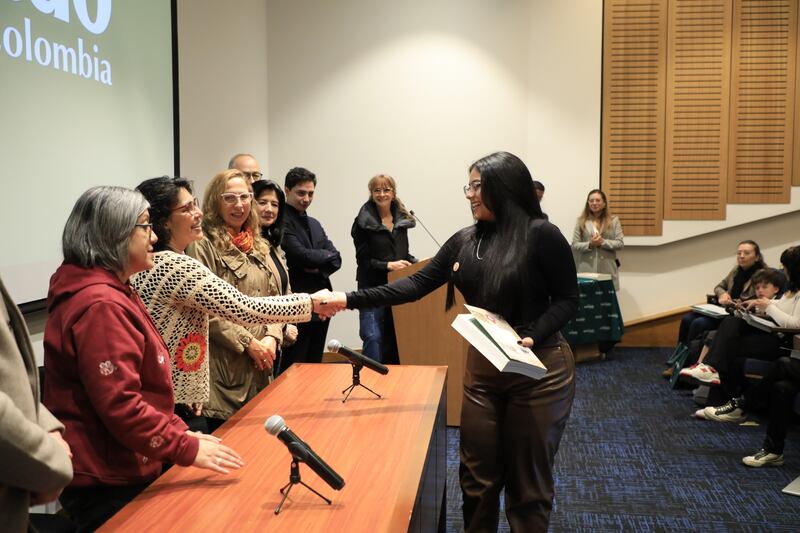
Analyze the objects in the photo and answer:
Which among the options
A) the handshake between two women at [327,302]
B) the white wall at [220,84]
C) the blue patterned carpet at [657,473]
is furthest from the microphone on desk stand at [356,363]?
the white wall at [220,84]

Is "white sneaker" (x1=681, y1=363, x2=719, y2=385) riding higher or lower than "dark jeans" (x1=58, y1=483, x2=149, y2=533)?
lower

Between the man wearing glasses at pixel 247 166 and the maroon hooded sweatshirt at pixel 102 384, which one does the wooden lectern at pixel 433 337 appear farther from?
the maroon hooded sweatshirt at pixel 102 384

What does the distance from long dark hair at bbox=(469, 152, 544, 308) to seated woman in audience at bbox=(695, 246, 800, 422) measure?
2.90m

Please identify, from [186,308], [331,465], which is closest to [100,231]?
[186,308]

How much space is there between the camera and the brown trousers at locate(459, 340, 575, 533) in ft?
7.70

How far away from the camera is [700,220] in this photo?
23.2 ft

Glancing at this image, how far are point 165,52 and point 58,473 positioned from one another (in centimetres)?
380

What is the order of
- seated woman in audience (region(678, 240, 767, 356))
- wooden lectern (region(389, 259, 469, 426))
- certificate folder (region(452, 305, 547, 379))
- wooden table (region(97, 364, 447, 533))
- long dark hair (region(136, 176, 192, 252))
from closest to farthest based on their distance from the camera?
wooden table (region(97, 364, 447, 533)), certificate folder (region(452, 305, 547, 379)), long dark hair (region(136, 176, 192, 252)), wooden lectern (region(389, 259, 469, 426)), seated woman in audience (region(678, 240, 767, 356))

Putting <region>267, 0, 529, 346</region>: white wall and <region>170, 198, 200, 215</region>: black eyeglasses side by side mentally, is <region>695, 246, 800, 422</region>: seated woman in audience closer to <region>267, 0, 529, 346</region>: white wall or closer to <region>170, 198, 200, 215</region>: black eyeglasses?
<region>267, 0, 529, 346</region>: white wall

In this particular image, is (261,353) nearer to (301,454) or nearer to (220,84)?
(301,454)

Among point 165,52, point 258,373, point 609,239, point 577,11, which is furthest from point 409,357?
point 577,11

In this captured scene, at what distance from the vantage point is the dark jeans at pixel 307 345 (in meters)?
3.97

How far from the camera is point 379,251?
5098 millimetres

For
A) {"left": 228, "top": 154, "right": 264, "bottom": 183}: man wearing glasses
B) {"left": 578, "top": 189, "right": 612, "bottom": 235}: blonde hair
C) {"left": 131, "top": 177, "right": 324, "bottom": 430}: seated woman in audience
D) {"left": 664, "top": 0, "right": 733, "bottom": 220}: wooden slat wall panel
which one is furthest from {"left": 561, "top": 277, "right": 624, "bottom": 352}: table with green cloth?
{"left": 131, "top": 177, "right": 324, "bottom": 430}: seated woman in audience
